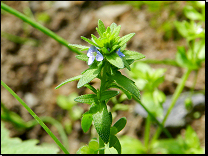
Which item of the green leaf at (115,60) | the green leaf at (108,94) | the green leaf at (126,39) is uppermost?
the green leaf at (126,39)

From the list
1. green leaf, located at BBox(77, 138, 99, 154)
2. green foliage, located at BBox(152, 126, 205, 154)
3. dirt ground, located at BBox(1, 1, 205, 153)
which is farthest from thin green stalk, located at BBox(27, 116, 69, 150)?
green leaf, located at BBox(77, 138, 99, 154)

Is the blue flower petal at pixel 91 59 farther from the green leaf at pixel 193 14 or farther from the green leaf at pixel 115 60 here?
the green leaf at pixel 193 14

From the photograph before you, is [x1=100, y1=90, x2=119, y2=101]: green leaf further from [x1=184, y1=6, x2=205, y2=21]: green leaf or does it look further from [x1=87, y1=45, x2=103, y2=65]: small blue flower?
[x1=184, y1=6, x2=205, y2=21]: green leaf

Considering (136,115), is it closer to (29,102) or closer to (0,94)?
(29,102)

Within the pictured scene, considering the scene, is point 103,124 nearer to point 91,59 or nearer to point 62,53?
point 91,59

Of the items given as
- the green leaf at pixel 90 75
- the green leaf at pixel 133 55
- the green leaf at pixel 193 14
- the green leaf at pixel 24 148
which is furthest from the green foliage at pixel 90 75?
the green leaf at pixel 193 14

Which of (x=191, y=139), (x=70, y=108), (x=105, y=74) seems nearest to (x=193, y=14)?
(x=191, y=139)

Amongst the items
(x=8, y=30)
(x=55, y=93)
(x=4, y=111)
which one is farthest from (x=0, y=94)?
(x=8, y=30)
